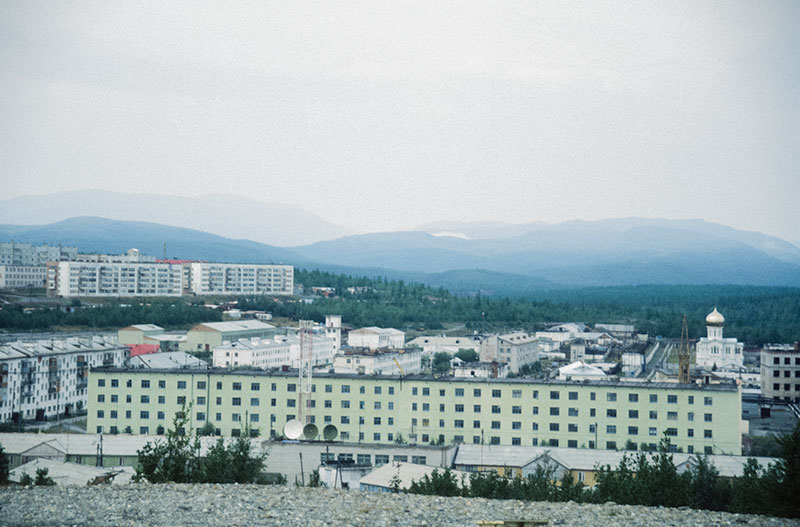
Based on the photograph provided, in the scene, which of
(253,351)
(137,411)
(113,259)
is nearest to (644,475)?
(137,411)

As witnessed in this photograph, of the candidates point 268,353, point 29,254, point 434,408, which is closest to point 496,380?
point 434,408

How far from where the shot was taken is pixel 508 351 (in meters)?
26.2

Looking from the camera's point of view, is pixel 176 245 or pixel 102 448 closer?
pixel 102 448

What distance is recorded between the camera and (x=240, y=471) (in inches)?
313

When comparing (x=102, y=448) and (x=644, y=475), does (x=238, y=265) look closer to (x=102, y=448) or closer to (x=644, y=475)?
(x=102, y=448)

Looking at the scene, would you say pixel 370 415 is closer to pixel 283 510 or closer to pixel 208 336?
pixel 283 510

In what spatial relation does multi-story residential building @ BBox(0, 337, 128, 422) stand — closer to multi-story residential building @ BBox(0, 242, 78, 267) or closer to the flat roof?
the flat roof

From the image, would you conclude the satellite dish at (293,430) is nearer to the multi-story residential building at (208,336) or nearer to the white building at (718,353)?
the multi-story residential building at (208,336)

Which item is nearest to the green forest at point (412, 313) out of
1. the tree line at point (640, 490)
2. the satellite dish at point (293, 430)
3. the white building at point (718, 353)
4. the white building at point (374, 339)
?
the white building at point (374, 339)

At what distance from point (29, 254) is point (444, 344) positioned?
76.0 feet

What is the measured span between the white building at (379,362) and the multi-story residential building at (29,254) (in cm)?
2191

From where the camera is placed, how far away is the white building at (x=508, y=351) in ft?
85.4

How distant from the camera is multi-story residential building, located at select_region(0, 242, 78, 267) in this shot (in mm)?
40156

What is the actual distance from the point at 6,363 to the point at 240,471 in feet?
33.6
